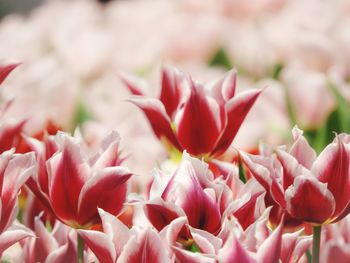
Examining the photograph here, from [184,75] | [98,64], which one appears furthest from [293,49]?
[184,75]

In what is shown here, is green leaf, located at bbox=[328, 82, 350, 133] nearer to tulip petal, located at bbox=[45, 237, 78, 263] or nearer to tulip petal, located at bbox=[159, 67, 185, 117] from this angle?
tulip petal, located at bbox=[159, 67, 185, 117]

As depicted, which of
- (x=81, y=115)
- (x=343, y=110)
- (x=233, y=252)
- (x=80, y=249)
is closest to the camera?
(x=233, y=252)

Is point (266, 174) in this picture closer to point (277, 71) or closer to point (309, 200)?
point (309, 200)

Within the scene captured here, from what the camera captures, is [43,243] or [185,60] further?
[185,60]

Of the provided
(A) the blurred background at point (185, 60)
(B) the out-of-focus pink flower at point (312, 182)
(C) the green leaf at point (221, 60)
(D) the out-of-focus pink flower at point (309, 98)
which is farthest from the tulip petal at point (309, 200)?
(C) the green leaf at point (221, 60)

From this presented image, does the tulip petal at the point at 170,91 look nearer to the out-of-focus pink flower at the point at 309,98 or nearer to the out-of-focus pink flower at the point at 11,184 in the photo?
the out-of-focus pink flower at the point at 11,184

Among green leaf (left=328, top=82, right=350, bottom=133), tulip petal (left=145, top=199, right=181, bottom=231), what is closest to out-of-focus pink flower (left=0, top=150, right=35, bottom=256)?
tulip petal (left=145, top=199, right=181, bottom=231)

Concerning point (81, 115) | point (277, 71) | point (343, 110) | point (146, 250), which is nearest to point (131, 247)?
point (146, 250)

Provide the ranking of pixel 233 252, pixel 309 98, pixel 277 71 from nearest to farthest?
pixel 233 252 < pixel 309 98 < pixel 277 71

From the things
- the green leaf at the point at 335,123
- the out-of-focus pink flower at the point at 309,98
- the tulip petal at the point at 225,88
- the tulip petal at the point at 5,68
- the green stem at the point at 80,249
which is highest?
the tulip petal at the point at 5,68
